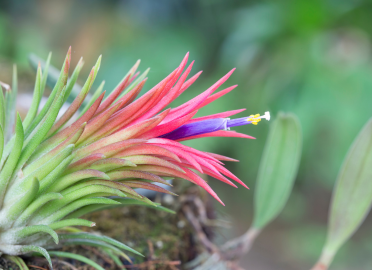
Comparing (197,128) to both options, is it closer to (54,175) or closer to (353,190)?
(54,175)

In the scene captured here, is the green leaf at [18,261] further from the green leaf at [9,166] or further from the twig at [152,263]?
the twig at [152,263]

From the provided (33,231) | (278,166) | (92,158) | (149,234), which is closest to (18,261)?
(33,231)

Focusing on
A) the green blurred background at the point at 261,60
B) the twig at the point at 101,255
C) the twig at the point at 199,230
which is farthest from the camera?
the green blurred background at the point at 261,60

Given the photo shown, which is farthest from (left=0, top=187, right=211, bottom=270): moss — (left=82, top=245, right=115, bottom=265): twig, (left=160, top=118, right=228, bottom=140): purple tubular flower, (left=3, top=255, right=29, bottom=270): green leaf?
(left=160, top=118, right=228, bottom=140): purple tubular flower

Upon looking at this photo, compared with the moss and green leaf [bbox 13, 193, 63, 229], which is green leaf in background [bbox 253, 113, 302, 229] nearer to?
the moss

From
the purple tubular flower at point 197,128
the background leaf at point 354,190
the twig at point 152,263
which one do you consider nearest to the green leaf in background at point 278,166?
the background leaf at point 354,190

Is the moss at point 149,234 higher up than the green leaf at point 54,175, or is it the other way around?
the green leaf at point 54,175

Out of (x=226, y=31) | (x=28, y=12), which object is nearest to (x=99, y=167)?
(x=226, y=31)
